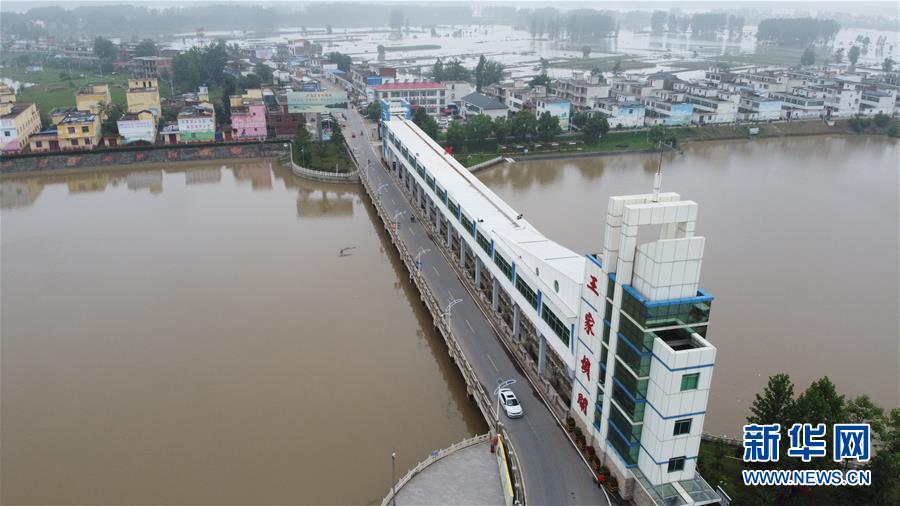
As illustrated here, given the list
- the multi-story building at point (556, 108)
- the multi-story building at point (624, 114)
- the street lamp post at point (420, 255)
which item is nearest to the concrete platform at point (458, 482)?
the street lamp post at point (420, 255)

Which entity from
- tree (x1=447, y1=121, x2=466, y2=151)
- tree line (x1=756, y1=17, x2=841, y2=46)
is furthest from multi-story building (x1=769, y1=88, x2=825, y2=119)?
tree line (x1=756, y1=17, x2=841, y2=46)

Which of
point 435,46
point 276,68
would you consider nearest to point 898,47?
point 435,46

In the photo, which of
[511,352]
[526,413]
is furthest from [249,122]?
[526,413]

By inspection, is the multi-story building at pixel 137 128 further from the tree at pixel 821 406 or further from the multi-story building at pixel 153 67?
the tree at pixel 821 406

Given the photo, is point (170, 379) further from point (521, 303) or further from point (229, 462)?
point (521, 303)

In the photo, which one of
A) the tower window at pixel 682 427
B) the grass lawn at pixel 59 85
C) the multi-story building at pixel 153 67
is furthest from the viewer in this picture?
the multi-story building at pixel 153 67

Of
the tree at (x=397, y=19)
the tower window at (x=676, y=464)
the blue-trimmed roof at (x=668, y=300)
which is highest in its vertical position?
the tree at (x=397, y=19)
